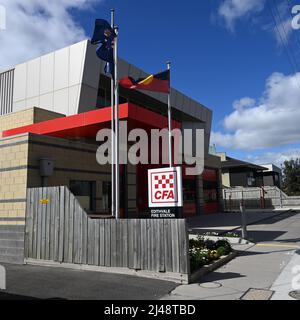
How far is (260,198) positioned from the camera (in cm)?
3953

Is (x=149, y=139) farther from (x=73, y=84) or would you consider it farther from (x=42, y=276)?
(x=42, y=276)

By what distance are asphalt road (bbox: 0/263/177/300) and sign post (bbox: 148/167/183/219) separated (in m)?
1.92

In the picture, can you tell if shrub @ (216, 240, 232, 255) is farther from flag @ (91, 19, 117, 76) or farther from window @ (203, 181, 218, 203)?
window @ (203, 181, 218, 203)

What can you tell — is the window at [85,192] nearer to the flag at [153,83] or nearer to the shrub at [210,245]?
the flag at [153,83]

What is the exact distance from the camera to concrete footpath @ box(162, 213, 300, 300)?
7031mm

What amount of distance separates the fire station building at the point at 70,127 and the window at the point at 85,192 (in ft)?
0.13

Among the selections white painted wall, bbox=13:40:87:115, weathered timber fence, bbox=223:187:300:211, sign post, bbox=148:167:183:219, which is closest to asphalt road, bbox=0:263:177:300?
sign post, bbox=148:167:183:219

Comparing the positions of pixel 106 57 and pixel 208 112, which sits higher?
pixel 208 112

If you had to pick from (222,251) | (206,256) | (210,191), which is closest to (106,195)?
(222,251)

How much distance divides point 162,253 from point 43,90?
15.3m

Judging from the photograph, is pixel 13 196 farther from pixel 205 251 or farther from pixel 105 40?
pixel 205 251
